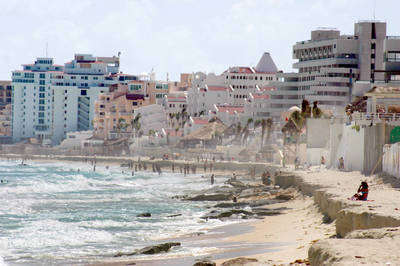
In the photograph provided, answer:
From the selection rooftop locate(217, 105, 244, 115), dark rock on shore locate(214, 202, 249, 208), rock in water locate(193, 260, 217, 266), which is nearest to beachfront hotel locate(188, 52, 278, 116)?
rooftop locate(217, 105, 244, 115)

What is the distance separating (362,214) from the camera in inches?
891

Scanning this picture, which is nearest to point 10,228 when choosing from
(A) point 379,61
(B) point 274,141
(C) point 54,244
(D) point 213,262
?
(C) point 54,244

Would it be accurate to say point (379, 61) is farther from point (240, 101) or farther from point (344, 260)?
point (344, 260)

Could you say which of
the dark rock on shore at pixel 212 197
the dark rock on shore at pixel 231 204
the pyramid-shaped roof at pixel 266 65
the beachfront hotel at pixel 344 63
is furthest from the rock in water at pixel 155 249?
the pyramid-shaped roof at pixel 266 65

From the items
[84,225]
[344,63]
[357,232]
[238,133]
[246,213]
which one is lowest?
[84,225]

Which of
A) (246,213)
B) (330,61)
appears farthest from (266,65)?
(246,213)

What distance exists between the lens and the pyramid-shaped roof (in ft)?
554

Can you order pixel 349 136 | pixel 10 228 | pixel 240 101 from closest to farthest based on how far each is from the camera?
1. pixel 10 228
2. pixel 349 136
3. pixel 240 101

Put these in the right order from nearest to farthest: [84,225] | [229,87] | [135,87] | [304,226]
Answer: [304,226]
[84,225]
[229,87]
[135,87]

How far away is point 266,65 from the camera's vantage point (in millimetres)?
169625

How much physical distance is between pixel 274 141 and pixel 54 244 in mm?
87648

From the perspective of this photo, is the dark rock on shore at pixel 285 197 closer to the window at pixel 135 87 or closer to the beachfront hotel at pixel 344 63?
the beachfront hotel at pixel 344 63

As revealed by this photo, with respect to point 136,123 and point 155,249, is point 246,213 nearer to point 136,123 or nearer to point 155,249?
point 155,249

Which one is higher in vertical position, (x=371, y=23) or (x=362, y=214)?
(x=371, y=23)
